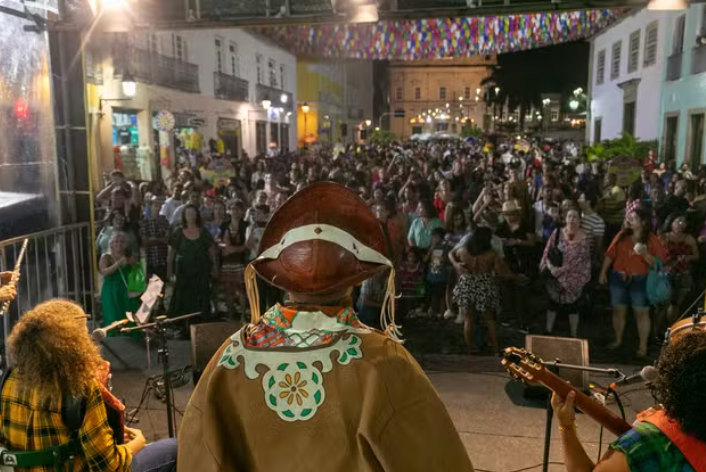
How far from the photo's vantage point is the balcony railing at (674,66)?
58.6 ft

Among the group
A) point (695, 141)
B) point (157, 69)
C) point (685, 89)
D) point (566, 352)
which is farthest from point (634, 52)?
point (566, 352)

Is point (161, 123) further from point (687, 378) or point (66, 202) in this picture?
point (687, 378)

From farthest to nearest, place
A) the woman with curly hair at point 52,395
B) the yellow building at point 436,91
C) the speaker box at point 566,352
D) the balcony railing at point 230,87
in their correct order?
the yellow building at point 436,91
the balcony railing at point 230,87
the speaker box at point 566,352
the woman with curly hair at point 52,395

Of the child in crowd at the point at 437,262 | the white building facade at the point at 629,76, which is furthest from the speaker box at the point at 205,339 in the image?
the white building facade at the point at 629,76

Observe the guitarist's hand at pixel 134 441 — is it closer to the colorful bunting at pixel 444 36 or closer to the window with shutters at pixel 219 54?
the colorful bunting at pixel 444 36

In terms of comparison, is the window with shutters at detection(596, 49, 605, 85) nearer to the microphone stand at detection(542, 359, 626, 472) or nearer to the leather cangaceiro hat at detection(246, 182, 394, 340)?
the microphone stand at detection(542, 359, 626, 472)

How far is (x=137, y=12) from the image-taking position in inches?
245

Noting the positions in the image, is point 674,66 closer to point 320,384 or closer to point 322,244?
point 322,244

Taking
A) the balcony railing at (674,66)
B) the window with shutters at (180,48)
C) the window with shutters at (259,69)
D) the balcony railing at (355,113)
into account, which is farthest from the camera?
the balcony railing at (355,113)

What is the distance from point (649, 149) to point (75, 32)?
15.4 metres

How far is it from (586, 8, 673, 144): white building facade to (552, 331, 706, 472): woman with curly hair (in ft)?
60.8

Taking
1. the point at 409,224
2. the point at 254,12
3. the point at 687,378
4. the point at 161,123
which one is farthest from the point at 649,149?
the point at 687,378

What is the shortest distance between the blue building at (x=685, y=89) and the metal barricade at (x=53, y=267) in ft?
52.5

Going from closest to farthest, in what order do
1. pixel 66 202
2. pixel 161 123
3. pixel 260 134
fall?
1. pixel 66 202
2. pixel 161 123
3. pixel 260 134
